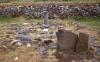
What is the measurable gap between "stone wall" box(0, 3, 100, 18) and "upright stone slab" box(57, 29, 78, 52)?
4.50 metres

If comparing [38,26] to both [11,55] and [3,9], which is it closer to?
[3,9]

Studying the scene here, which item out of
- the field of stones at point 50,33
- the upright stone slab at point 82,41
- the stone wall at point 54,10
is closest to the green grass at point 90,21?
the field of stones at point 50,33

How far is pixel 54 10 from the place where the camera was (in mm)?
12758

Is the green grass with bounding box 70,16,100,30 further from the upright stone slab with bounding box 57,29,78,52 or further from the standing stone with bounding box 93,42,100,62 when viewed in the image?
the upright stone slab with bounding box 57,29,78,52

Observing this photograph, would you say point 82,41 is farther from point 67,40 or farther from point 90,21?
point 90,21

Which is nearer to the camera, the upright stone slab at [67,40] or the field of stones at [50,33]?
the field of stones at [50,33]

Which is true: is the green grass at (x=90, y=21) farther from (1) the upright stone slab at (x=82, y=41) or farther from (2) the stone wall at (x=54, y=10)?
(1) the upright stone slab at (x=82, y=41)

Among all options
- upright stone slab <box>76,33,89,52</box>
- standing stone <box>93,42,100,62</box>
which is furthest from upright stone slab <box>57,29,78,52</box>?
standing stone <box>93,42,100,62</box>

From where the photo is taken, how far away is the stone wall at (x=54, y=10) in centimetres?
1266

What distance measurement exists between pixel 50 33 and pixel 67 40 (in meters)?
2.28

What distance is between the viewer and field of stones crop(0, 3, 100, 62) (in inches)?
318

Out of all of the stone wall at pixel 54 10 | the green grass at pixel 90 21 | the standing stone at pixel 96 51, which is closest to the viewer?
the standing stone at pixel 96 51

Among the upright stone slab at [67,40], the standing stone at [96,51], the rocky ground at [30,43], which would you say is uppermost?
the upright stone slab at [67,40]

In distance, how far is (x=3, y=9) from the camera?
1273 cm
